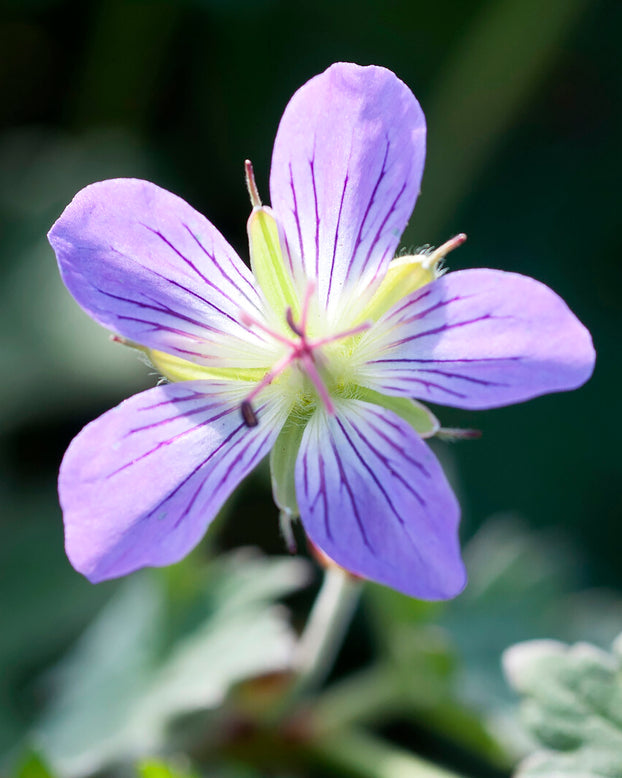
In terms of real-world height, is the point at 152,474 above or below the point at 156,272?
below

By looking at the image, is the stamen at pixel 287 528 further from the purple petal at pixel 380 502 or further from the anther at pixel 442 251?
the anther at pixel 442 251

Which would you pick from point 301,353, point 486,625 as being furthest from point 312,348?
point 486,625

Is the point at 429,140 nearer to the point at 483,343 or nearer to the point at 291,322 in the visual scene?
the point at 291,322

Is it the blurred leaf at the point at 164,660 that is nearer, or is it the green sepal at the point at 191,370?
the green sepal at the point at 191,370

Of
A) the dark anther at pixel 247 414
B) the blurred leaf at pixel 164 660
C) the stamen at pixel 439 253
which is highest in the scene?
the stamen at pixel 439 253

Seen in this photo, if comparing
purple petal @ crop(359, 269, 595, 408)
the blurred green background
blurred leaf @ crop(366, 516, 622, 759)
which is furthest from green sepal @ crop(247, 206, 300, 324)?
the blurred green background

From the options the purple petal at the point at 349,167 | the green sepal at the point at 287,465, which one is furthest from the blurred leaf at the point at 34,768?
the purple petal at the point at 349,167

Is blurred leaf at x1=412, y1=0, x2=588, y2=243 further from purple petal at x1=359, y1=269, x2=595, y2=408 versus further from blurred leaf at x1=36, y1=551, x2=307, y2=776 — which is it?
→ purple petal at x1=359, y1=269, x2=595, y2=408
